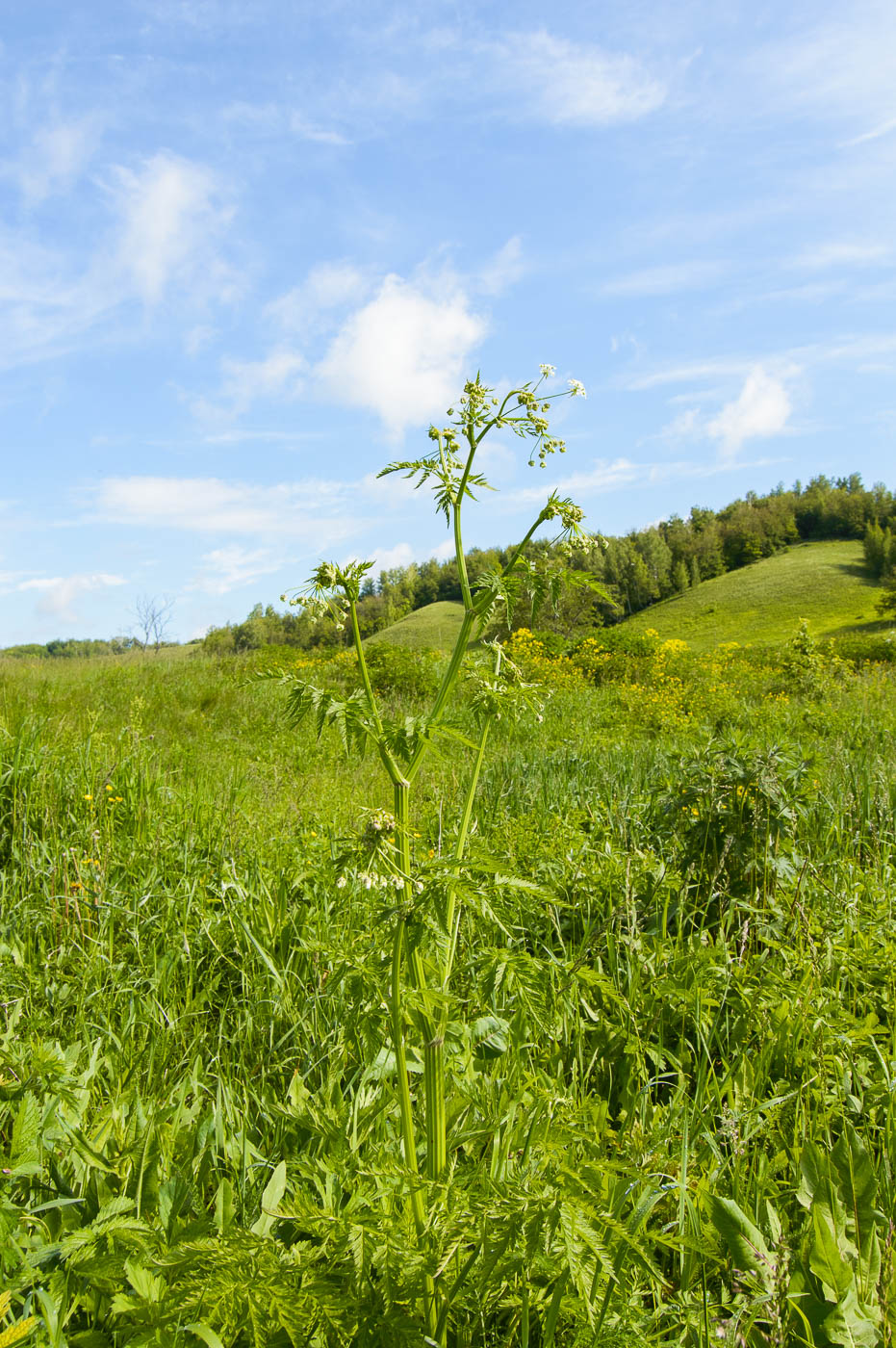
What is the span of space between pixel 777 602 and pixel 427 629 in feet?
126

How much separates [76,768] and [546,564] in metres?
3.93

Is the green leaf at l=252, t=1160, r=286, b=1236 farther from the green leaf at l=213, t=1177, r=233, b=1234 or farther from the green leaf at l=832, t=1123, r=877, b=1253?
the green leaf at l=832, t=1123, r=877, b=1253

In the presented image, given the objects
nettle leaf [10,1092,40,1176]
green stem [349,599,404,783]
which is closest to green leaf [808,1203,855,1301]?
green stem [349,599,404,783]

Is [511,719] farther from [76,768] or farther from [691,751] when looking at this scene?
[76,768]

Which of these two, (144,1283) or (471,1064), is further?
(471,1064)

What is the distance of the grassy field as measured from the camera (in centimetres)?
141

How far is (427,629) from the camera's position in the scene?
1003 inches

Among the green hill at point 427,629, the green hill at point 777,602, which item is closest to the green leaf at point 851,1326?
the green hill at point 427,629

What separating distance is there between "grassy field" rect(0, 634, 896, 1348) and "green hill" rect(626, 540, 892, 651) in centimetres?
4400

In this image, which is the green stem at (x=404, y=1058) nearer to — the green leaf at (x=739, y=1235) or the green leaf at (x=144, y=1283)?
the green leaf at (x=144, y=1283)

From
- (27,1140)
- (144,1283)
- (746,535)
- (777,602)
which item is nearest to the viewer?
(144,1283)

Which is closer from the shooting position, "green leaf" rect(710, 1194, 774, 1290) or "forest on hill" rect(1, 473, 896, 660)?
→ "green leaf" rect(710, 1194, 774, 1290)

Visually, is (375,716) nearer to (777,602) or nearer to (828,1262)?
(828,1262)

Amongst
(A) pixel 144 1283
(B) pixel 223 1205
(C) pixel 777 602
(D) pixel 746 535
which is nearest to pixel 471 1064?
(B) pixel 223 1205
